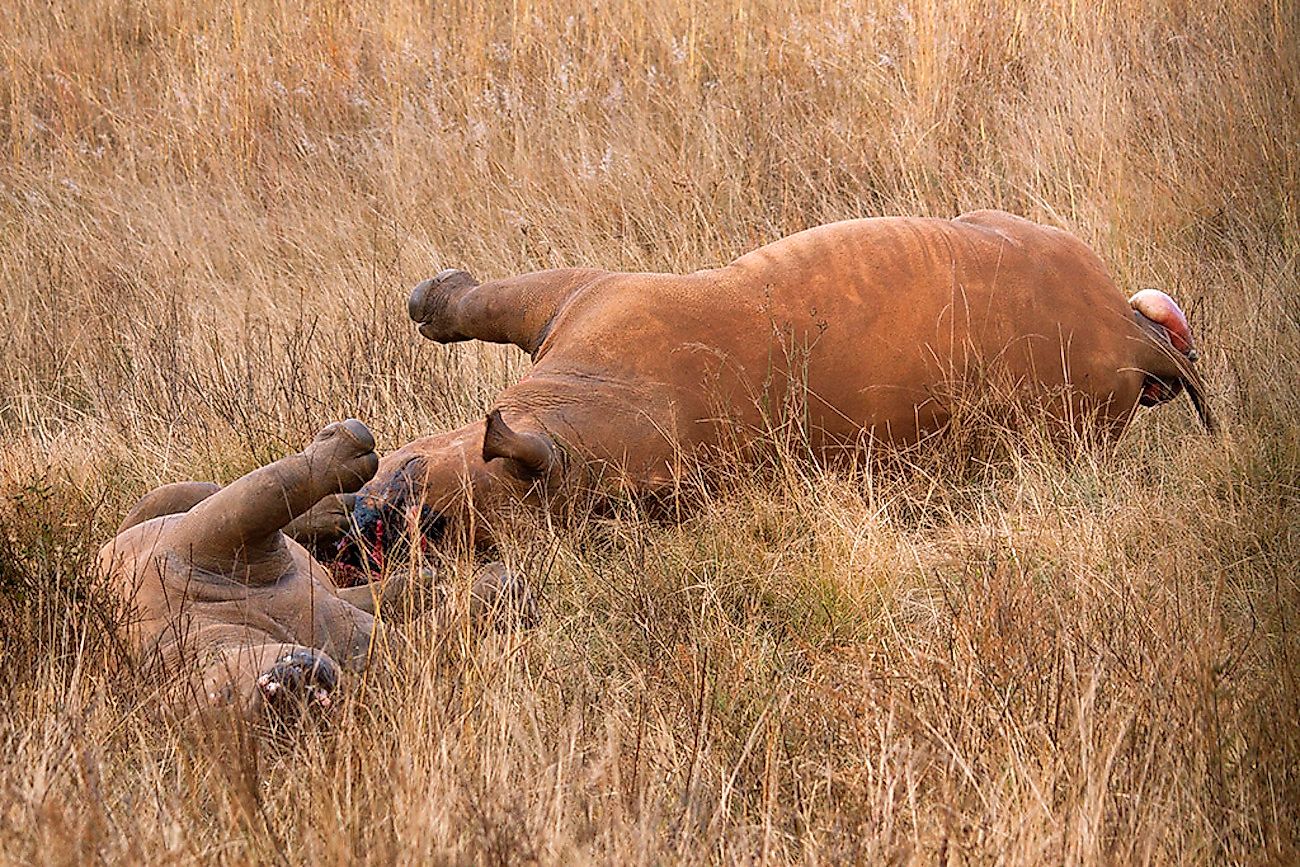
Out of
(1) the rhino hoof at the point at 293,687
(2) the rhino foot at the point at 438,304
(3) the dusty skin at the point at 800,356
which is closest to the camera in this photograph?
(1) the rhino hoof at the point at 293,687

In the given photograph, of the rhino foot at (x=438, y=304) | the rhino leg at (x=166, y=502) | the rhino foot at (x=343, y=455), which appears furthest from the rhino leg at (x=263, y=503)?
the rhino foot at (x=438, y=304)

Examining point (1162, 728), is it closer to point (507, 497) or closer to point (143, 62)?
point (507, 497)

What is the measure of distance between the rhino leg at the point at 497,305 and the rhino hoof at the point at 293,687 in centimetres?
204

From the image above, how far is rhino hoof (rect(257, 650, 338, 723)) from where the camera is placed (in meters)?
3.02

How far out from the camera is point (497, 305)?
5.11 meters

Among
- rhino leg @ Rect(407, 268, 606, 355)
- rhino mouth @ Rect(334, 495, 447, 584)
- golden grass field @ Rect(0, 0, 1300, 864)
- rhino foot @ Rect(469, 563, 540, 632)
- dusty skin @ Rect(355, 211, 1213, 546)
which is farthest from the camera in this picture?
rhino leg @ Rect(407, 268, 606, 355)

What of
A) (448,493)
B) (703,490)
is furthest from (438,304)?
(703,490)

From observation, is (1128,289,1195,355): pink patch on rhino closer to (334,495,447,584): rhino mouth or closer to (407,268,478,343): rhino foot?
(407,268,478,343): rhino foot

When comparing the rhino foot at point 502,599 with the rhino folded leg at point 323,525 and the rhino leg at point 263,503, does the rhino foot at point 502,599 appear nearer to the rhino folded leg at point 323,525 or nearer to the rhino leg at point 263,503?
the rhino leg at point 263,503

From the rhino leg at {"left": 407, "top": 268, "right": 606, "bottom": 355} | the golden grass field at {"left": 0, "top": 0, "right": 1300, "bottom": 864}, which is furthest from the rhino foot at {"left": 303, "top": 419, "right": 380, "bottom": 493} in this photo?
the rhino leg at {"left": 407, "top": 268, "right": 606, "bottom": 355}

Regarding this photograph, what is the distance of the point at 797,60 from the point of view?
8.27 meters

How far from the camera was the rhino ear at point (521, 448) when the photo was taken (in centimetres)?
410

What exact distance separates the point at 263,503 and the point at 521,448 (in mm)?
741

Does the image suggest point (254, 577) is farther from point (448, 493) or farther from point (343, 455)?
point (448, 493)
